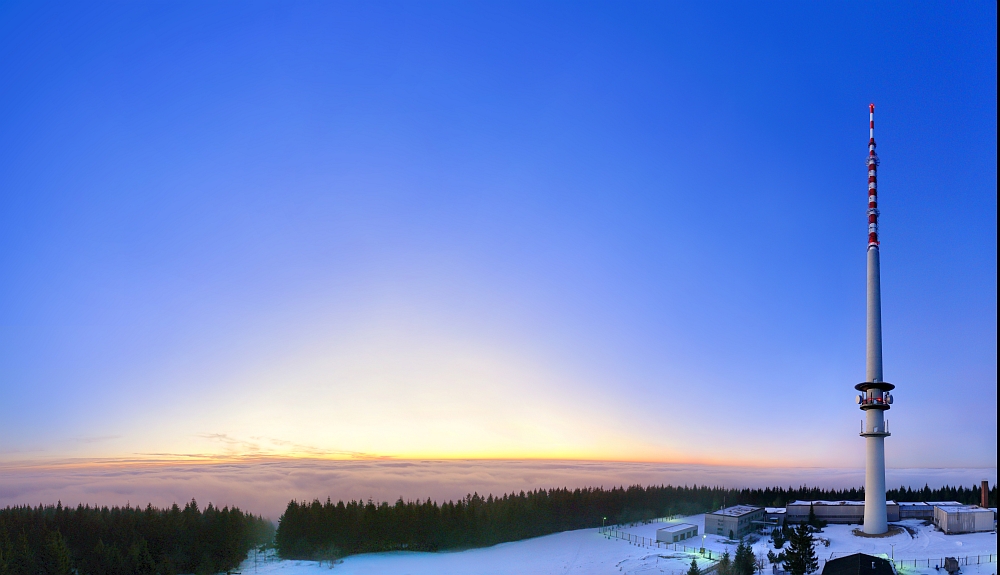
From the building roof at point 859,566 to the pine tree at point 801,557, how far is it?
5.48 ft

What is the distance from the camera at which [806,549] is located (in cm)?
5438

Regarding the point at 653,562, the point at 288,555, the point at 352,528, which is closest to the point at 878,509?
the point at 653,562

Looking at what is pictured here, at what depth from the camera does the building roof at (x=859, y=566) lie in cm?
4909

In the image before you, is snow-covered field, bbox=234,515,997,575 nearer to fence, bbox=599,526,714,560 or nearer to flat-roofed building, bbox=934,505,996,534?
flat-roofed building, bbox=934,505,996,534

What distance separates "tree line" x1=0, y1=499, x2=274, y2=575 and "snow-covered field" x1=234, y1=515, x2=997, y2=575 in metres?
5.27

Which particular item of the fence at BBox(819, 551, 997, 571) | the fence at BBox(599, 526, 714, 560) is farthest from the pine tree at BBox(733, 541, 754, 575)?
the fence at BBox(599, 526, 714, 560)

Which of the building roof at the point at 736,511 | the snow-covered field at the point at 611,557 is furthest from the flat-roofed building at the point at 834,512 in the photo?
the building roof at the point at 736,511

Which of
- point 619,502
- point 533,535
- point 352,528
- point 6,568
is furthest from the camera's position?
point 619,502

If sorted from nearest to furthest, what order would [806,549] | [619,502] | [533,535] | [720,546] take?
[806,549] < [720,546] < [533,535] < [619,502]

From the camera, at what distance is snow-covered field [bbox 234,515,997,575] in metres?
59.2

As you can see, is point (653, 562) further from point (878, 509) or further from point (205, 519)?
point (205, 519)

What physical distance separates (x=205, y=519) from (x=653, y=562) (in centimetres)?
5719

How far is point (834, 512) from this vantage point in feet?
270

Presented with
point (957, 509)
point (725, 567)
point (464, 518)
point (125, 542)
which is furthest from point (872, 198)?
point (125, 542)
